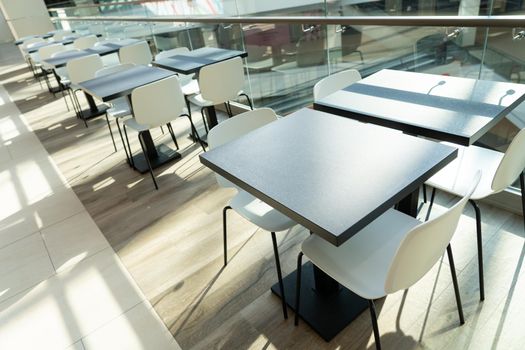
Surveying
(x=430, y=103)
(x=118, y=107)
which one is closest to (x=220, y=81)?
(x=118, y=107)

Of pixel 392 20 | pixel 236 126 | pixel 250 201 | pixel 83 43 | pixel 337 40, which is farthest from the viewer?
pixel 83 43

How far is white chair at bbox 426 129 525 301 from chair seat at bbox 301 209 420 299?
0.31m

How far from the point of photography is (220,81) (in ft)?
9.92

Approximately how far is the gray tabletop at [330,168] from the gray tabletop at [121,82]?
1.58m

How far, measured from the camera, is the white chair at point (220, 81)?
2.94 meters

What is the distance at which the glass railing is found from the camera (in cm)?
193

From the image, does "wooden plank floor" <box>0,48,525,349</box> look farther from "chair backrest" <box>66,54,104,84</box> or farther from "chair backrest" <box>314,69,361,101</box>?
"chair backrest" <box>66,54,104,84</box>

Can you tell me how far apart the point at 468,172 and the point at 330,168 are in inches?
34.3

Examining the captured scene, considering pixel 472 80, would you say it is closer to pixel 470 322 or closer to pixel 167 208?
pixel 470 322

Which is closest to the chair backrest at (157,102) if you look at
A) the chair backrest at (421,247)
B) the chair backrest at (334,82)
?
the chair backrest at (334,82)

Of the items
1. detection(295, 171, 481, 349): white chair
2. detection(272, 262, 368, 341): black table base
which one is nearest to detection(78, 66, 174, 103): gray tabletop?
detection(272, 262, 368, 341): black table base

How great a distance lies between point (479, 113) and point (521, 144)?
208 millimetres

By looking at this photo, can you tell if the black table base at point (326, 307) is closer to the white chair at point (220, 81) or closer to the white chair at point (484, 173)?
the white chair at point (484, 173)

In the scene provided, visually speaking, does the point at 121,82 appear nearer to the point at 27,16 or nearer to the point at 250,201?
the point at 250,201
